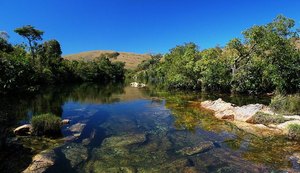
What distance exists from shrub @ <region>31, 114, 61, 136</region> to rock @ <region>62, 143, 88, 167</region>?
2800mm

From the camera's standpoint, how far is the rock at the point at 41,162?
12.0m

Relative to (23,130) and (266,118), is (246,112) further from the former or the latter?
(23,130)

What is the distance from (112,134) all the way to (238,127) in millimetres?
9501

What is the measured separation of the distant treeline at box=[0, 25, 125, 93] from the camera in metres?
39.4

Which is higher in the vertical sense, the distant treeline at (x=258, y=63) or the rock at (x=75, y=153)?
the distant treeline at (x=258, y=63)

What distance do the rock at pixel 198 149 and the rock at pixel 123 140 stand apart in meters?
3.18

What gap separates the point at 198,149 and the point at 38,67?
5920 cm

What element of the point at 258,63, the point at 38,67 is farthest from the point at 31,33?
the point at 258,63

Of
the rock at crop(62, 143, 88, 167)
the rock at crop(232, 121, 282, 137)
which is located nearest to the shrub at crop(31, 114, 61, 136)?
the rock at crop(62, 143, 88, 167)

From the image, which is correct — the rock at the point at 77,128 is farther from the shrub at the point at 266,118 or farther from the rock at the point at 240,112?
the shrub at the point at 266,118

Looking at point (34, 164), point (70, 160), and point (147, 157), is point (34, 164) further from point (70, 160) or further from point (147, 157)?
point (147, 157)

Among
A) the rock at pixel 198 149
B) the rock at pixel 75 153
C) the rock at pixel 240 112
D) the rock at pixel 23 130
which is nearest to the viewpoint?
the rock at pixel 75 153

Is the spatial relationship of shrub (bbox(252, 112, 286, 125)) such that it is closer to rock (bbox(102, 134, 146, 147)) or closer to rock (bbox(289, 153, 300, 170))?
rock (bbox(289, 153, 300, 170))

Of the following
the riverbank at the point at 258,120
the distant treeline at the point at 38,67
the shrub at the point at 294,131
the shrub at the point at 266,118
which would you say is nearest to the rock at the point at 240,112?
the riverbank at the point at 258,120
